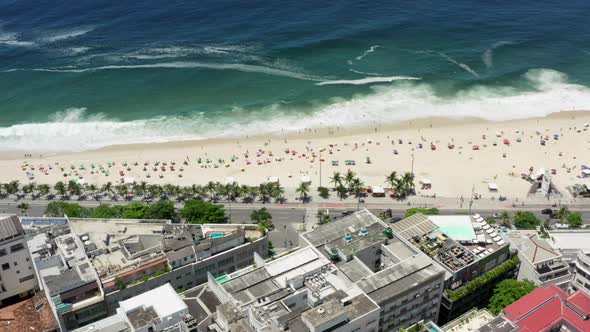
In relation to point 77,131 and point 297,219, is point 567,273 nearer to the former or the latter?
point 297,219

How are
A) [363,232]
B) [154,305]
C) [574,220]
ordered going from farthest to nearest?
[574,220] < [363,232] < [154,305]

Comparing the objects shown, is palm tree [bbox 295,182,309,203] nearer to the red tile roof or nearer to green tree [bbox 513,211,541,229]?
green tree [bbox 513,211,541,229]

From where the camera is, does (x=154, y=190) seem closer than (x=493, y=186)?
Yes

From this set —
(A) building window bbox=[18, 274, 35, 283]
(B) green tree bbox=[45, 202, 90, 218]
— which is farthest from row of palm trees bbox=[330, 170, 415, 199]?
(A) building window bbox=[18, 274, 35, 283]

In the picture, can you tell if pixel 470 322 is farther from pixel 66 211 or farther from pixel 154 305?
pixel 66 211

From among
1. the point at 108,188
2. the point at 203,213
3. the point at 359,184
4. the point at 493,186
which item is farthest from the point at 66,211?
the point at 493,186

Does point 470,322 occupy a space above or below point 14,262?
below

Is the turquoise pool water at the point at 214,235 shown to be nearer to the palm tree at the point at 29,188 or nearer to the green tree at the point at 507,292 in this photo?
the green tree at the point at 507,292
